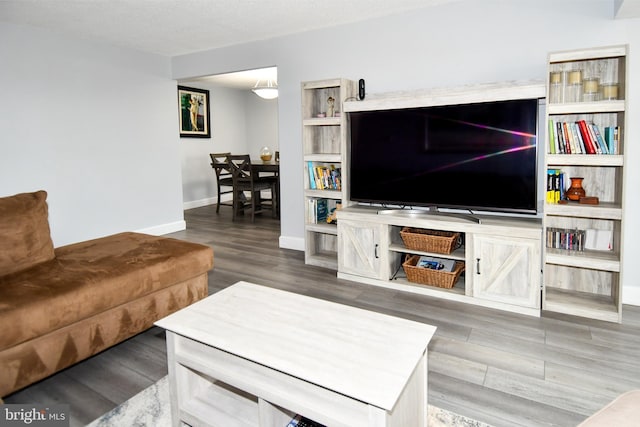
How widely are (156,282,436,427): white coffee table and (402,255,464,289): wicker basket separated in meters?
1.55

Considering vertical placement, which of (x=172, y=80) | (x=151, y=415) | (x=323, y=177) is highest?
(x=172, y=80)

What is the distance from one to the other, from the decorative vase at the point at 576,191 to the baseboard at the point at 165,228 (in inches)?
179

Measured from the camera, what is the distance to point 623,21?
275 centimetres

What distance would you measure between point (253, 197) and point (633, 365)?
501 cm

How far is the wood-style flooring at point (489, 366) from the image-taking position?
183cm

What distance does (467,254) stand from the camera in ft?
9.69

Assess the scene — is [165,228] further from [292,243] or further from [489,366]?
[489,366]

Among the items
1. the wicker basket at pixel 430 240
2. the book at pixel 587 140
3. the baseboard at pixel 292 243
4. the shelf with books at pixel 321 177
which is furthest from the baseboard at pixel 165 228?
the book at pixel 587 140

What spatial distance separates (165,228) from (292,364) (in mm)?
4516

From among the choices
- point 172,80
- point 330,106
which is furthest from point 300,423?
point 172,80

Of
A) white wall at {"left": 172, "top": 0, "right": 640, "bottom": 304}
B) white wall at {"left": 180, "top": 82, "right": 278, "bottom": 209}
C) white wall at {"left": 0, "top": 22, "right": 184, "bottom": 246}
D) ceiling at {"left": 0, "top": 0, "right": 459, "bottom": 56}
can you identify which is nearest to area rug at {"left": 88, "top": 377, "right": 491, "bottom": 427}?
white wall at {"left": 172, "top": 0, "right": 640, "bottom": 304}

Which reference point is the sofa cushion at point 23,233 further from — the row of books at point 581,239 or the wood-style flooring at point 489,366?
the row of books at point 581,239

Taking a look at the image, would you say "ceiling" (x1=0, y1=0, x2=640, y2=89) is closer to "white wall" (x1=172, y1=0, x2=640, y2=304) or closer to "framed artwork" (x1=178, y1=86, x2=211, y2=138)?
"white wall" (x1=172, y1=0, x2=640, y2=304)

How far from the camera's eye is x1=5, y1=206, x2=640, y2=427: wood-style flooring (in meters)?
1.83
